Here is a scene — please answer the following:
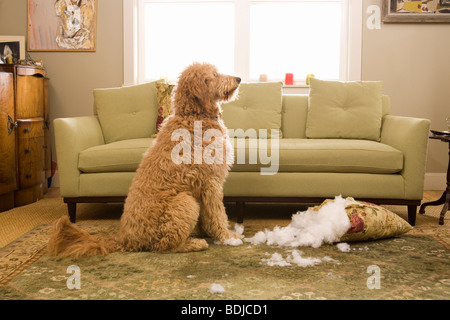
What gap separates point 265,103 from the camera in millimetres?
3828

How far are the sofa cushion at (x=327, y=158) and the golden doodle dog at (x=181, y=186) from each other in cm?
54

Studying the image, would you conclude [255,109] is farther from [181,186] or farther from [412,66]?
[412,66]

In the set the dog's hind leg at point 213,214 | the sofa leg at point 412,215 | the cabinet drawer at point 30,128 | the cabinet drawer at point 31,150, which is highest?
the cabinet drawer at point 30,128

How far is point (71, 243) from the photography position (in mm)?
2330

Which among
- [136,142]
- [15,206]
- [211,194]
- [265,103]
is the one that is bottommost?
[15,206]

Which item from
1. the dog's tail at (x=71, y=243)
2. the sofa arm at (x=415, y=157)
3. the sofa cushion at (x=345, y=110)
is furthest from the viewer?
the sofa cushion at (x=345, y=110)

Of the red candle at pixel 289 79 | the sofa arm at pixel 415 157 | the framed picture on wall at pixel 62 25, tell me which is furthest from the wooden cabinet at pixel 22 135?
the sofa arm at pixel 415 157

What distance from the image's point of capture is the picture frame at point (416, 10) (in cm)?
456

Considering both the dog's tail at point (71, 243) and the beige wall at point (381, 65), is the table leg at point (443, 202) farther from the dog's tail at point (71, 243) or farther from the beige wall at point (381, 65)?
the dog's tail at point (71, 243)

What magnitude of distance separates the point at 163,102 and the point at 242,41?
4.57ft

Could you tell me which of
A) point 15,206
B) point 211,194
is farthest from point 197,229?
point 15,206
